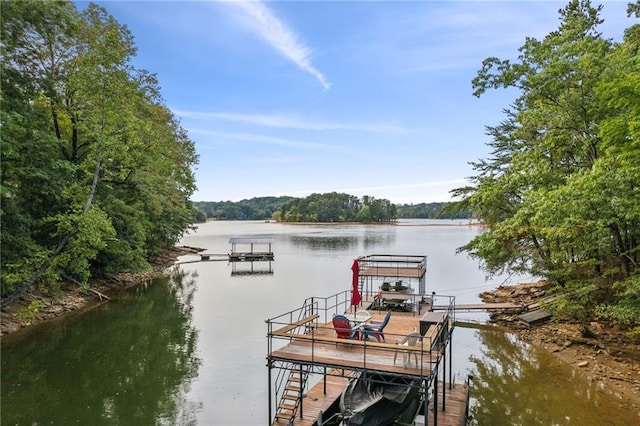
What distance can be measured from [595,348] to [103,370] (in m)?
19.1

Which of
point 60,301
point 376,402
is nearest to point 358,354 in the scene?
point 376,402

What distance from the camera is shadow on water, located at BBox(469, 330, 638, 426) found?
10.3m

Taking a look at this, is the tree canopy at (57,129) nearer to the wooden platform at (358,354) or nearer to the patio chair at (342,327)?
the wooden platform at (358,354)

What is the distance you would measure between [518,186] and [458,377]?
26.6 feet

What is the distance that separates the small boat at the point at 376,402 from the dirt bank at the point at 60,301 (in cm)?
1466

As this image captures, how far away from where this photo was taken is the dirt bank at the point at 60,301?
18.1 meters

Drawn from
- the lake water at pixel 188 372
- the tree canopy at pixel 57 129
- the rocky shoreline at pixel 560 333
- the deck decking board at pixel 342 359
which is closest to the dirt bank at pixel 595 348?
the rocky shoreline at pixel 560 333

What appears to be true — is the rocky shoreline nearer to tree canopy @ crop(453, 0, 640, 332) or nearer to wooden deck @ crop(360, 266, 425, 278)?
tree canopy @ crop(453, 0, 640, 332)

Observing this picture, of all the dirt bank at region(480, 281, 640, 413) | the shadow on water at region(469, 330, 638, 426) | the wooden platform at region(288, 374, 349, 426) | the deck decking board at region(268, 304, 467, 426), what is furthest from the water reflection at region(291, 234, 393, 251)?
the deck decking board at region(268, 304, 467, 426)

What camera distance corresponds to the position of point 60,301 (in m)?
22.0

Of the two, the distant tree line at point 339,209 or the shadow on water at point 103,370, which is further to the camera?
the distant tree line at point 339,209

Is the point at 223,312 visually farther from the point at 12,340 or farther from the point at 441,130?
the point at 441,130

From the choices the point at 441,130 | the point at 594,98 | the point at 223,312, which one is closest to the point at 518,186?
the point at 594,98

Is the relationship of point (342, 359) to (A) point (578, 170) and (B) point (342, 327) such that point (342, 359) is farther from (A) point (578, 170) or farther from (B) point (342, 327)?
Result: (A) point (578, 170)
